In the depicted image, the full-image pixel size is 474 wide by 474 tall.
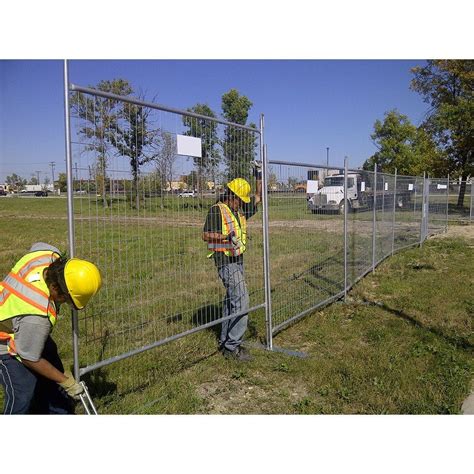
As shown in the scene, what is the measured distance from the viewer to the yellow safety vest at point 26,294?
2543 millimetres

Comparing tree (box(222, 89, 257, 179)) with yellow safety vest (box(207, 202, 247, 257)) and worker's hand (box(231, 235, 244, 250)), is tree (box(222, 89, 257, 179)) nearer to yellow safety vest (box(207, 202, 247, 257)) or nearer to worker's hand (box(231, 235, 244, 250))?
yellow safety vest (box(207, 202, 247, 257))

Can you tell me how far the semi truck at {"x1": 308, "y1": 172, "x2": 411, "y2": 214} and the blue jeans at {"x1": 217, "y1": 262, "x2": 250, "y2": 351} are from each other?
1.81 metres

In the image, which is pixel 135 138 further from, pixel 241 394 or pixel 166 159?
pixel 241 394

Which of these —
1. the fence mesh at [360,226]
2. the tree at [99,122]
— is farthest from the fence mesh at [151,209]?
the fence mesh at [360,226]

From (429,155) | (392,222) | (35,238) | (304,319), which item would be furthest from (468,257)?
(429,155)

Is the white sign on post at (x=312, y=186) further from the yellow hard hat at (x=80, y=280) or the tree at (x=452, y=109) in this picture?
the tree at (x=452, y=109)

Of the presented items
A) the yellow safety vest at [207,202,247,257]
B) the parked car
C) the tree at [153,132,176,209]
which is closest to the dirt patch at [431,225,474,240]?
the yellow safety vest at [207,202,247,257]

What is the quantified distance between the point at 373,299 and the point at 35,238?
11566 millimetres

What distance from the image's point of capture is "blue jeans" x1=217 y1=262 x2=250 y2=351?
441 centimetres

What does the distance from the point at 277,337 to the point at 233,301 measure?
46.7 inches

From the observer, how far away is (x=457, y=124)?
24672 mm

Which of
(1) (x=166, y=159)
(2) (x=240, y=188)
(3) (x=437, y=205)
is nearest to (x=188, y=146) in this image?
(1) (x=166, y=159)

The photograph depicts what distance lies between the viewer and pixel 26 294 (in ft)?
8.42

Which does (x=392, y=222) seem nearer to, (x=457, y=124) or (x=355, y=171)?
(x=355, y=171)
